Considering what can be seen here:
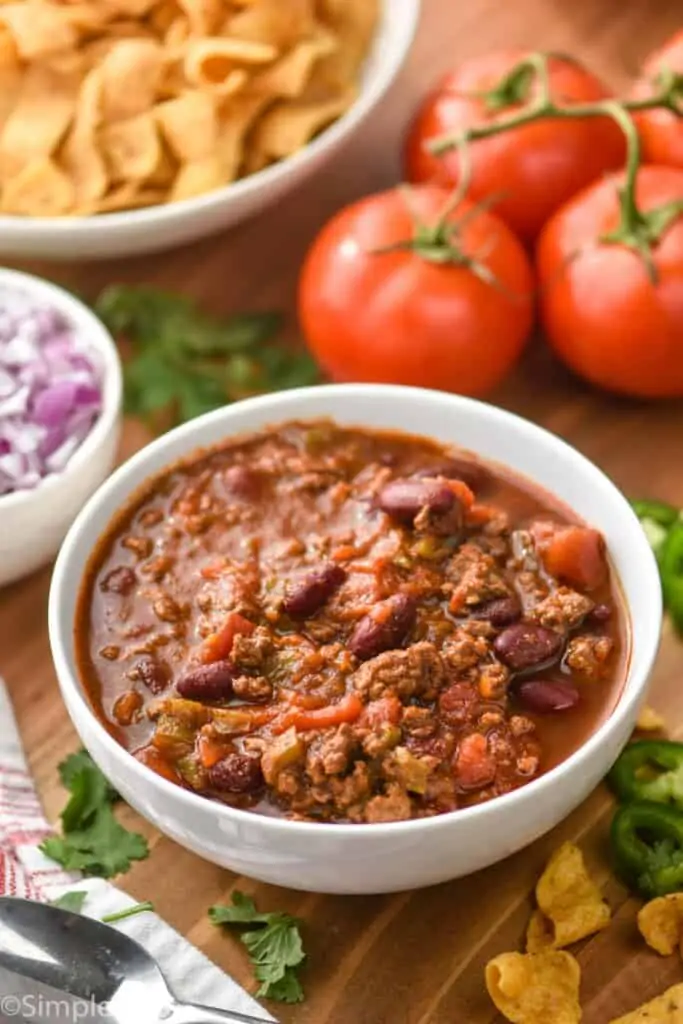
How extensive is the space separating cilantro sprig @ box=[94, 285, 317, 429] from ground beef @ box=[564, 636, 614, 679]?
147cm

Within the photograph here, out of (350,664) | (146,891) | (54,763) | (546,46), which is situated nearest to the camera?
(350,664)

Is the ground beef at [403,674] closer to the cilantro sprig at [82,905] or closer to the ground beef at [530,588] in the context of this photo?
the ground beef at [530,588]

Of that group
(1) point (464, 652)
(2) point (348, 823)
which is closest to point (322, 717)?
(2) point (348, 823)

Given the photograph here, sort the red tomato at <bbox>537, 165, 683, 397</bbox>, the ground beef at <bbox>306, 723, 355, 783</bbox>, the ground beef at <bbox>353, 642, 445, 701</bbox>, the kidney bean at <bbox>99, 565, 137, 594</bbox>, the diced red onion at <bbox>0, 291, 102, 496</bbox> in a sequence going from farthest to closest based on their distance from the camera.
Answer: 1. the red tomato at <bbox>537, 165, 683, 397</bbox>
2. the diced red onion at <bbox>0, 291, 102, 496</bbox>
3. the kidney bean at <bbox>99, 565, 137, 594</bbox>
4. the ground beef at <bbox>353, 642, 445, 701</bbox>
5. the ground beef at <bbox>306, 723, 355, 783</bbox>

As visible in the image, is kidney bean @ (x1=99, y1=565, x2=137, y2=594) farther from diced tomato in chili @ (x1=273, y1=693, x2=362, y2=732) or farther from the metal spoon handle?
the metal spoon handle

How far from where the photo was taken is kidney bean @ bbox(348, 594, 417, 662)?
2.94 metres

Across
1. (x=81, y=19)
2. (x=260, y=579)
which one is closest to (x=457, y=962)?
(x=260, y=579)

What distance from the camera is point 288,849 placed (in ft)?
8.88

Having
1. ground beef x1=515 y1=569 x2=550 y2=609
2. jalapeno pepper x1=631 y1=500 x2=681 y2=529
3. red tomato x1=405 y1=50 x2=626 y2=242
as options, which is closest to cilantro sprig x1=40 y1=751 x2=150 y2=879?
ground beef x1=515 y1=569 x2=550 y2=609

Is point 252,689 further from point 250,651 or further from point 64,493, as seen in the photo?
point 64,493

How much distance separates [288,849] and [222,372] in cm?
190

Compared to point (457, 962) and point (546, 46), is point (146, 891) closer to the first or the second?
point (457, 962)

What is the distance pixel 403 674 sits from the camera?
9.41ft

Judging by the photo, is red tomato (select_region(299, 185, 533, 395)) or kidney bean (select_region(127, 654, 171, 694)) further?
red tomato (select_region(299, 185, 533, 395))
